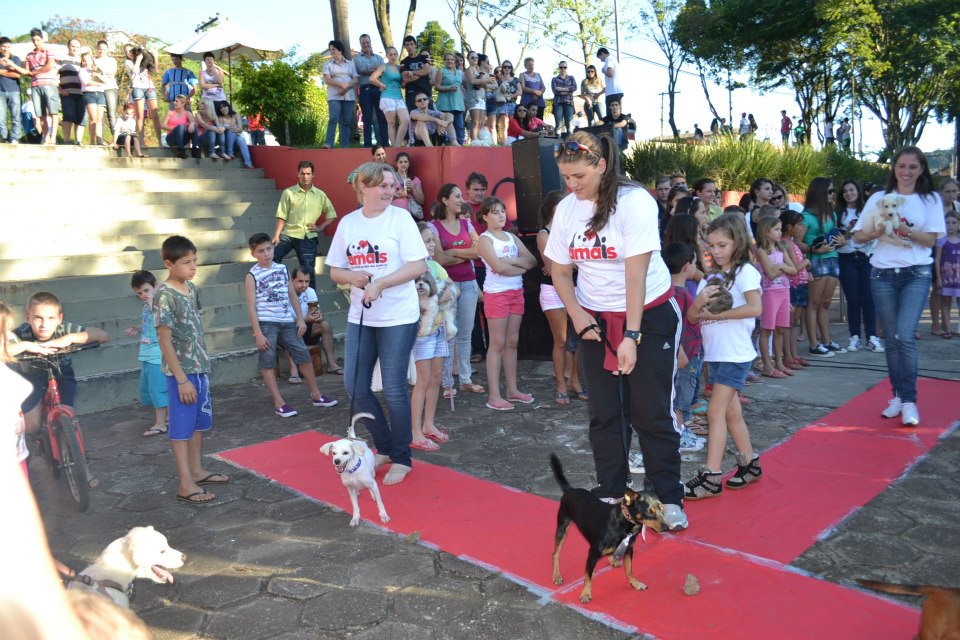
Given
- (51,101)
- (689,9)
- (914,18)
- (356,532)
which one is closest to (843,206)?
(356,532)

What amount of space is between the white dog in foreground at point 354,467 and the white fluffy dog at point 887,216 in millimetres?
4318

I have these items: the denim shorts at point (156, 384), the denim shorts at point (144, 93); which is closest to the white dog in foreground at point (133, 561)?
the denim shorts at point (156, 384)

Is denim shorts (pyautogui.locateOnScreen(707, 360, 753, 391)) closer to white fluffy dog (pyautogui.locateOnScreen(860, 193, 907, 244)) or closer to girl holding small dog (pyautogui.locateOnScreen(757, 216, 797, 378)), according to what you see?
white fluffy dog (pyautogui.locateOnScreen(860, 193, 907, 244))

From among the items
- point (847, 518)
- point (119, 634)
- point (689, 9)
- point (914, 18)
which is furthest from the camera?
point (689, 9)

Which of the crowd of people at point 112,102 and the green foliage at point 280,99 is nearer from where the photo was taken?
the crowd of people at point 112,102

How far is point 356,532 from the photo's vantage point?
4.59 meters

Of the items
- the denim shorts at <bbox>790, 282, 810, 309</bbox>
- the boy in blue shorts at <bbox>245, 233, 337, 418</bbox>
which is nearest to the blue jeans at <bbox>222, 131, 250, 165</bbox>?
the boy in blue shorts at <bbox>245, 233, 337, 418</bbox>

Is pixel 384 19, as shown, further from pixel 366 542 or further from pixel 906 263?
pixel 366 542

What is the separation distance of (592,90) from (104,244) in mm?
11478

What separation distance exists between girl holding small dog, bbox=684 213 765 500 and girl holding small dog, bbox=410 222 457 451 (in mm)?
2027

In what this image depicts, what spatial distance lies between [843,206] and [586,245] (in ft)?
25.9

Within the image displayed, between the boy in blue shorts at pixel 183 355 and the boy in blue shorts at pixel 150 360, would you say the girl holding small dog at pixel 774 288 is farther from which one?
the boy in blue shorts at pixel 150 360

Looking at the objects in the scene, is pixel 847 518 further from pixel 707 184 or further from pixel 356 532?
pixel 707 184

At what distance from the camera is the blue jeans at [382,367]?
5.22m
